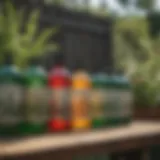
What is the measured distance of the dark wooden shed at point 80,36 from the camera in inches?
64.4

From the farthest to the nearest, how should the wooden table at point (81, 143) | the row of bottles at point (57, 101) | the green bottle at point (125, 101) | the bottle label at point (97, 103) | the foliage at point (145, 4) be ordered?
the foliage at point (145, 4), the green bottle at point (125, 101), the bottle label at point (97, 103), the row of bottles at point (57, 101), the wooden table at point (81, 143)

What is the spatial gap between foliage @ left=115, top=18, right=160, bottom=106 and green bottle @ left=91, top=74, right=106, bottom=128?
0.41 metres

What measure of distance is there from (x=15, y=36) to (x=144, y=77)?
63 cm

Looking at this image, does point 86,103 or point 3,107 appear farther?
point 86,103

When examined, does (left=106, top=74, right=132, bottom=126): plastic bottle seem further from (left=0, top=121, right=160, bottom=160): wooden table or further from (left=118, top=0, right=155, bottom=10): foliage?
(left=118, top=0, right=155, bottom=10): foliage

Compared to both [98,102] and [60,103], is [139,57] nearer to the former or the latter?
[98,102]

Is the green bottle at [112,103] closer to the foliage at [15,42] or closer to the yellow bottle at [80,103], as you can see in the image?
the yellow bottle at [80,103]

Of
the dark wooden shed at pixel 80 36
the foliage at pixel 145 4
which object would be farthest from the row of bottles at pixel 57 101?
the foliage at pixel 145 4

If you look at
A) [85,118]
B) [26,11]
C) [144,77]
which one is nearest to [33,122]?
[85,118]

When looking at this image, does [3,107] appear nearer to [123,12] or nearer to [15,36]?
[15,36]

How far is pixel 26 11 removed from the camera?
1519 millimetres

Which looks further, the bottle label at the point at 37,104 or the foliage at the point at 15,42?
the foliage at the point at 15,42

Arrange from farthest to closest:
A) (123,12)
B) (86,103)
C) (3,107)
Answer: (123,12) → (86,103) → (3,107)

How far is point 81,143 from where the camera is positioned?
0.96 meters
